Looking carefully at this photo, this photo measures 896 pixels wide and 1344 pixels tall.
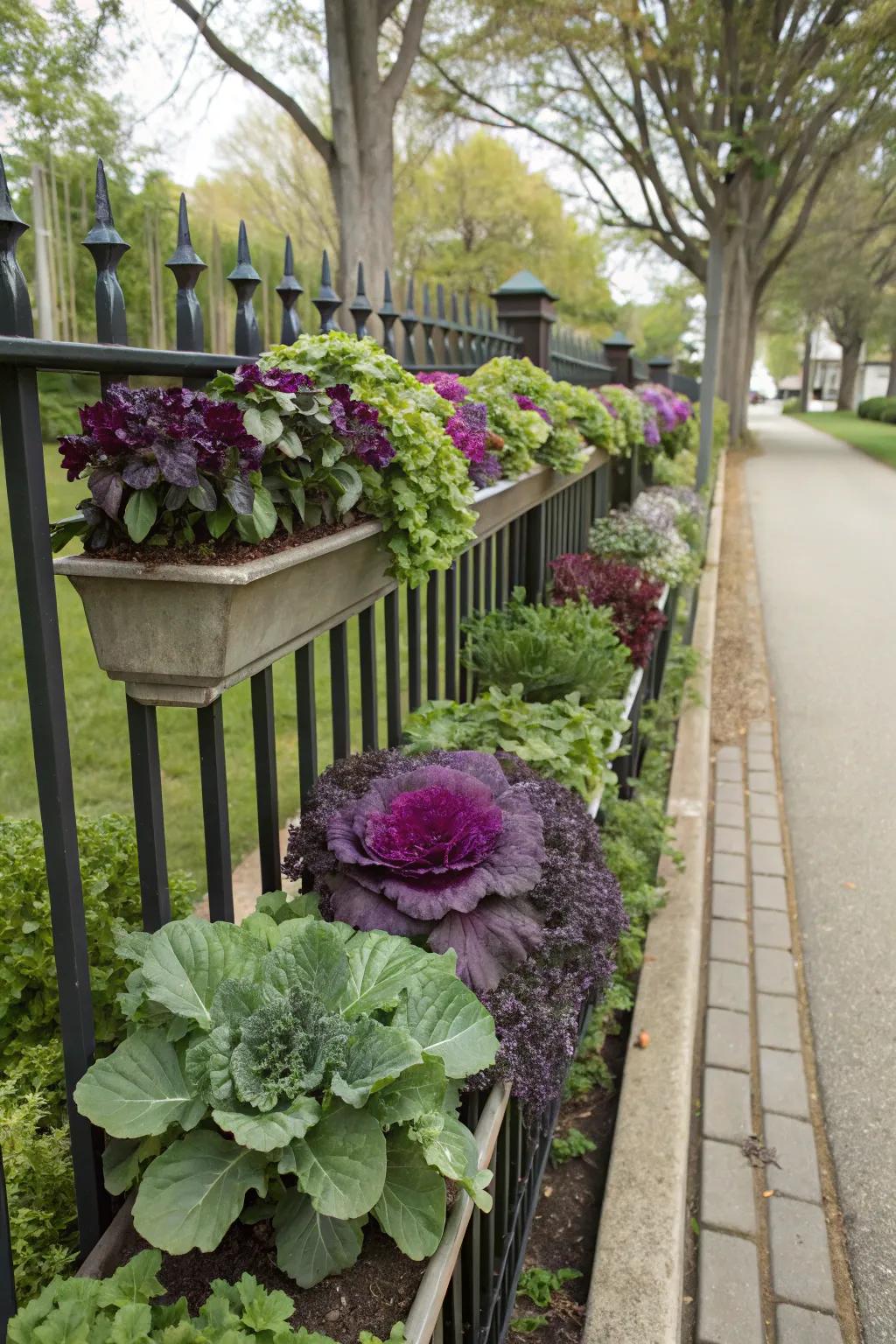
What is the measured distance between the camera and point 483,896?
193 cm

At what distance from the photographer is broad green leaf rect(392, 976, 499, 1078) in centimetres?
158

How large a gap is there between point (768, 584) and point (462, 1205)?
10221mm

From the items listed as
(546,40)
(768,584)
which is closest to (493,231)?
(546,40)

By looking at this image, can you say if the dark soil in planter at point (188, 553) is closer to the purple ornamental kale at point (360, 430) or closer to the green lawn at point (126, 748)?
the purple ornamental kale at point (360, 430)

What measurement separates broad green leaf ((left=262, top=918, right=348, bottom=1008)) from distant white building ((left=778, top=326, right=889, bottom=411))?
8172cm

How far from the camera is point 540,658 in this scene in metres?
3.52

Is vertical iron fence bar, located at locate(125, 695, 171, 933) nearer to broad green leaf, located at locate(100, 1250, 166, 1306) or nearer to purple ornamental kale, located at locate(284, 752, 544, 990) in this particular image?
purple ornamental kale, located at locate(284, 752, 544, 990)

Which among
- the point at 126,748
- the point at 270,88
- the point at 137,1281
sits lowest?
the point at 126,748

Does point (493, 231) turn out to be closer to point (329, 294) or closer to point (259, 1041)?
point (329, 294)

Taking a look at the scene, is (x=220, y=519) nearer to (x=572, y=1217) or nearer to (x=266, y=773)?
(x=266, y=773)

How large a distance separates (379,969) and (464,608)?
2341 mm

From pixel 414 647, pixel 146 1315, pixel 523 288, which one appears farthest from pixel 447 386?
pixel 523 288

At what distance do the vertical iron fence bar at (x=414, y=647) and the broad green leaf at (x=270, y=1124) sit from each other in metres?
1.74

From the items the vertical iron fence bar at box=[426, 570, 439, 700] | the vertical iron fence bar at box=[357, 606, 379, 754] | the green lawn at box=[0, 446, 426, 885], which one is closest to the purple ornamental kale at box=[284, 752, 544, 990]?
the vertical iron fence bar at box=[357, 606, 379, 754]
